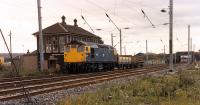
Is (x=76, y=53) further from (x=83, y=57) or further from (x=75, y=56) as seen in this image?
(x=83, y=57)

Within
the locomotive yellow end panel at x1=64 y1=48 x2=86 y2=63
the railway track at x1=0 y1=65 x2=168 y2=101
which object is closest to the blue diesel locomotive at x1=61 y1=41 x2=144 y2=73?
the locomotive yellow end panel at x1=64 y1=48 x2=86 y2=63

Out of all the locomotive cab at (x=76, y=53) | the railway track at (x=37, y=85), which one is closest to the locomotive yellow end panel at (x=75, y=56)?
the locomotive cab at (x=76, y=53)

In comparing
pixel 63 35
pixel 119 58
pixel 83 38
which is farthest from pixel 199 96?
pixel 83 38

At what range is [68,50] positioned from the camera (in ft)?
141

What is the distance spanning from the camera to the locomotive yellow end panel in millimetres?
41281

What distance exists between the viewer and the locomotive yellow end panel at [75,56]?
135 feet

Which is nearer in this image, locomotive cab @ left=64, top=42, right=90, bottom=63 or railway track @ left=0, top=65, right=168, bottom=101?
railway track @ left=0, top=65, right=168, bottom=101

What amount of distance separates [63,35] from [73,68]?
67.2 ft

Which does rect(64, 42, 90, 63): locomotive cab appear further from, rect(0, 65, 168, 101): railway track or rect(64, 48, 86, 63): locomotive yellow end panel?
rect(0, 65, 168, 101): railway track

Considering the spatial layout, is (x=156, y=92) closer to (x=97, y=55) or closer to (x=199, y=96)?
(x=199, y=96)

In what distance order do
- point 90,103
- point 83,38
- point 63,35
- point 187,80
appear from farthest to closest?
point 83,38 < point 63,35 < point 187,80 < point 90,103

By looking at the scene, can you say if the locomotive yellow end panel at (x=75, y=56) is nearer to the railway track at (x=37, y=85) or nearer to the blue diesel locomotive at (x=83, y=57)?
the blue diesel locomotive at (x=83, y=57)

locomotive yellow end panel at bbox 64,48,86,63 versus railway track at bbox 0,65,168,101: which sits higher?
locomotive yellow end panel at bbox 64,48,86,63

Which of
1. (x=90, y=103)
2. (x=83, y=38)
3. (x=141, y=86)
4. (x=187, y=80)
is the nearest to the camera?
(x=90, y=103)
